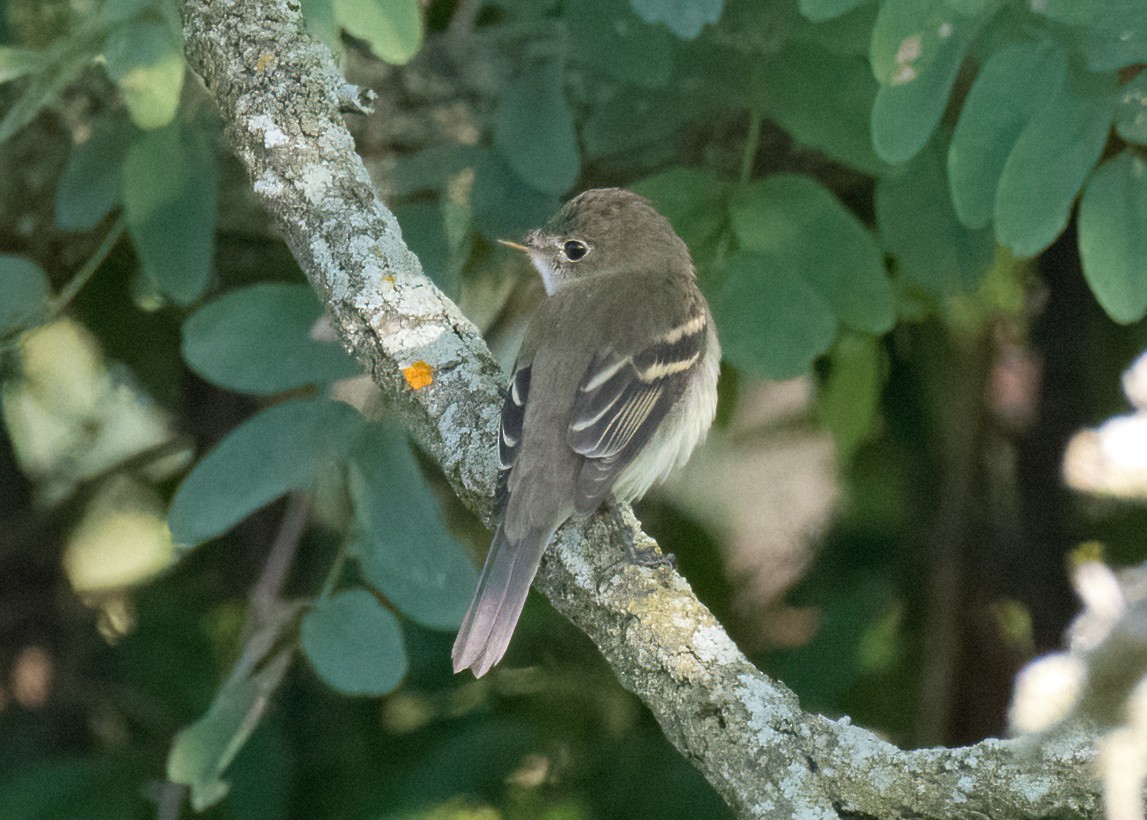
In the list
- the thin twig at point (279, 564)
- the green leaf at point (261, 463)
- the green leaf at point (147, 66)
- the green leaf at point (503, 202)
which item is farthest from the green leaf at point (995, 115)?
the thin twig at point (279, 564)

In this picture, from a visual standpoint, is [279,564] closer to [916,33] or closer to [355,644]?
[355,644]

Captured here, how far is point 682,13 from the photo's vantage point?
97.5 inches

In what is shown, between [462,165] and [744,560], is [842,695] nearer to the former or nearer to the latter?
[744,560]

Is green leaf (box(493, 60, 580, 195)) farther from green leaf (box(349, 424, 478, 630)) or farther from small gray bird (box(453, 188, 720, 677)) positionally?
green leaf (box(349, 424, 478, 630))

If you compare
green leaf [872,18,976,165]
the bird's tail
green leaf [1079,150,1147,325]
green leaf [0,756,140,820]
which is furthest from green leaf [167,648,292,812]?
green leaf [1079,150,1147,325]

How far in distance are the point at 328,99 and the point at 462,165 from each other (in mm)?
497

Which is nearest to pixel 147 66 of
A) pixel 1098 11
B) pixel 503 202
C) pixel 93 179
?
pixel 93 179

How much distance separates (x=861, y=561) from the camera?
4.45 meters

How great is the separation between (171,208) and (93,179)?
0.28 meters

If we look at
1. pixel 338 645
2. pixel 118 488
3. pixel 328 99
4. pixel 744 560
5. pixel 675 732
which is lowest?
pixel 744 560

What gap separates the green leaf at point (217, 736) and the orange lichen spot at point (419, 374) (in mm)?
688

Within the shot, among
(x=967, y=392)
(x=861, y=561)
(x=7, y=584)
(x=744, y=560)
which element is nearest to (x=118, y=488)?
(x=7, y=584)

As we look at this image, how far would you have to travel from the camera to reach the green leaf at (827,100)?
3.02 m

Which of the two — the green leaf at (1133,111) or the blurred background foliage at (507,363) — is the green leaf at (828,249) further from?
the green leaf at (1133,111)
